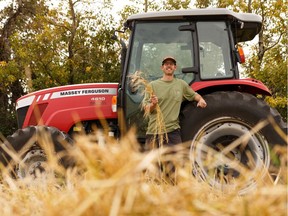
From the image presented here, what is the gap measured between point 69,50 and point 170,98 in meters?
13.5

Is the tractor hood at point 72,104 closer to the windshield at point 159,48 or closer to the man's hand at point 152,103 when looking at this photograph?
the windshield at point 159,48

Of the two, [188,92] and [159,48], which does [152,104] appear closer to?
[188,92]

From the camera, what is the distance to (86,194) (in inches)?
39.9

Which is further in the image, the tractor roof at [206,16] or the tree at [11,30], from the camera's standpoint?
the tree at [11,30]

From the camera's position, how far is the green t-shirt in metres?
4.62

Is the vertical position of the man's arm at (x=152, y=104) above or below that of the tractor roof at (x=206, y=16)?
below

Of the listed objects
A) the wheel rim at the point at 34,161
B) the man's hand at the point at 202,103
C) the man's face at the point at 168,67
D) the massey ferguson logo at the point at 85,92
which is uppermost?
the man's face at the point at 168,67

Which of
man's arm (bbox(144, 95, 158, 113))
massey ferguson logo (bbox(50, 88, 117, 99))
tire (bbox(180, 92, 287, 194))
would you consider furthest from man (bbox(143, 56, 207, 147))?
massey ferguson logo (bbox(50, 88, 117, 99))

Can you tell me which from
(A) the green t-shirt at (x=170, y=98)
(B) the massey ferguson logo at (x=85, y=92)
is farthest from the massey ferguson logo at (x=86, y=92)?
(A) the green t-shirt at (x=170, y=98)

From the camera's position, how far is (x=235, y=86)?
16.7 feet

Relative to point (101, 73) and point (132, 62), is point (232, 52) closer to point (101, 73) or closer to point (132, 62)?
point (132, 62)

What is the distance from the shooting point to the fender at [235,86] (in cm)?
484

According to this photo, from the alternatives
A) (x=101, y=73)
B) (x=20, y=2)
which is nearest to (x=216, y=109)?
(x=101, y=73)

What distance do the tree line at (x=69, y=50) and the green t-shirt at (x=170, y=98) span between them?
39.8ft
